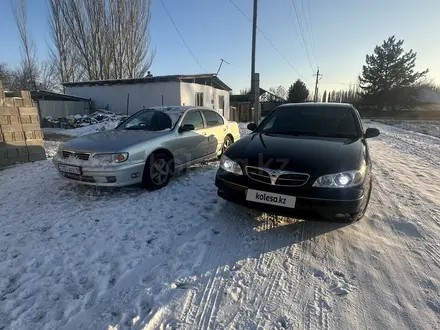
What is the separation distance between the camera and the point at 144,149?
447 cm

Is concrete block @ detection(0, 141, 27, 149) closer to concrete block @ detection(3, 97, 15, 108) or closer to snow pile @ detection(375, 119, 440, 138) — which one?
concrete block @ detection(3, 97, 15, 108)

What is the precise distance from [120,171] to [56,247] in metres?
1.46

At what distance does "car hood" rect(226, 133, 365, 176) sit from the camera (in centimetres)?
299

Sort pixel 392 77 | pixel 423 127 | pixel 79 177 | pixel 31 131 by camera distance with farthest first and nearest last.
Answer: pixel 392 77, pixel 423 127, pixel 31 131, pixel 79 177

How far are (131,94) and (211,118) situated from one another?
13.7m

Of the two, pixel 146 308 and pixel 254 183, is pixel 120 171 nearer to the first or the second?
pixel 254 183

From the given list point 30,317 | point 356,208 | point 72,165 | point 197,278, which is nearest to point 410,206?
point 356,208

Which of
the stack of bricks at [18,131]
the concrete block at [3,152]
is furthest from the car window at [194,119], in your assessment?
the concrete block at [3,152]

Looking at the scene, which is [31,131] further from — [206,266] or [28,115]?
[206,266]

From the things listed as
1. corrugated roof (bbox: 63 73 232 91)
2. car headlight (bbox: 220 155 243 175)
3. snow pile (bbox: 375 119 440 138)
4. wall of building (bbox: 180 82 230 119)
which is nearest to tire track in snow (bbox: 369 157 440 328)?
car headlight (bbox: 220 155 243 175)

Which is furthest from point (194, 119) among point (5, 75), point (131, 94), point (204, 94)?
point (5, 75)

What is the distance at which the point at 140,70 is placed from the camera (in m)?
29.0

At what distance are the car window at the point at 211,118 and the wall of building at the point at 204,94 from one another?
10598mm

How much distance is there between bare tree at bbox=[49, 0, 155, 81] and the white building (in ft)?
25.2
